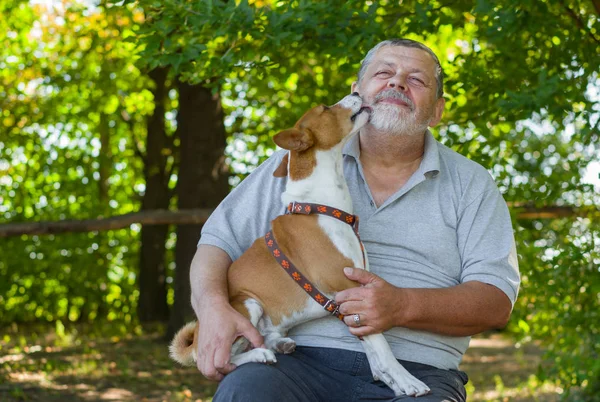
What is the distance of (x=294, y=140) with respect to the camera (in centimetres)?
305

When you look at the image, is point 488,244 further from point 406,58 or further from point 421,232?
point 406,58

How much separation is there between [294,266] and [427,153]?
74 centimetres

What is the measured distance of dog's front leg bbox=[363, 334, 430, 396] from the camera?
9.00 ft

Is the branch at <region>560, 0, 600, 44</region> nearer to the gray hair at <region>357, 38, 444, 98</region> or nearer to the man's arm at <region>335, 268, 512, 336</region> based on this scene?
the gray hair at <region>357, 38, 444, 98</region>

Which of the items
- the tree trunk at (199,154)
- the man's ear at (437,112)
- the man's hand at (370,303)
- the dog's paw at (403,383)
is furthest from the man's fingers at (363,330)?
the tree trunk at (199,154)

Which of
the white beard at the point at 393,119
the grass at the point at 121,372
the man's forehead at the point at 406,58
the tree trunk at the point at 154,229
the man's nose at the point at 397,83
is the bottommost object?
the grass at the point at 121,372

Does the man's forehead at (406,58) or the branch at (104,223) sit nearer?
the man's forehead at (406,58)

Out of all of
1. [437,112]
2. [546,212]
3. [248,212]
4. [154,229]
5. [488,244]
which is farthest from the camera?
[154,229]

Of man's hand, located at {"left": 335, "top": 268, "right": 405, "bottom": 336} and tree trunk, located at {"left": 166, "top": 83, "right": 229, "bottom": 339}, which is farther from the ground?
tree trunk, located at {"left": 166, "top": 83, "right": 229, "bottom": 339}

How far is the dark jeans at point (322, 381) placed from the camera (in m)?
2.64

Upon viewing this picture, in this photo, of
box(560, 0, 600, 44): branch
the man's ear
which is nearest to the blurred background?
box(560, 0, 600, 44): branch

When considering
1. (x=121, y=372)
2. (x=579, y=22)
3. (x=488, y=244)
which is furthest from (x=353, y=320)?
(x=121, y=372)

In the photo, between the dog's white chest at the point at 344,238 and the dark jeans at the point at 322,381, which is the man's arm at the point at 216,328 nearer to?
the dark jeans at the point at 322,381

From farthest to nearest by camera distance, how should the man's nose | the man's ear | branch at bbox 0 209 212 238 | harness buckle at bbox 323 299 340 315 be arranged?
branch at bbox 0 209 212 238
the man's ear
the man's nose
harness buckle at bbox 323 299 340 315
